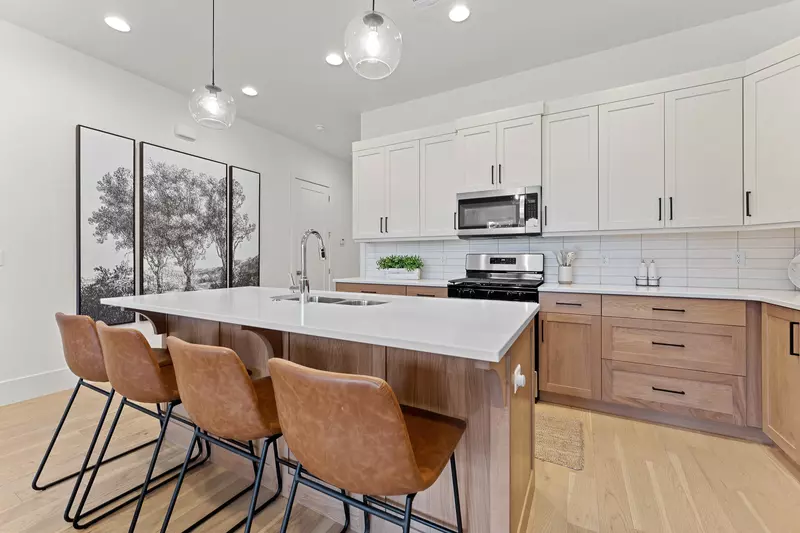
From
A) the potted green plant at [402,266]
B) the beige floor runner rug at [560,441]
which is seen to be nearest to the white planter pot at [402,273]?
the potted green plant at [402,266]

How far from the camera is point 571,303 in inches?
104

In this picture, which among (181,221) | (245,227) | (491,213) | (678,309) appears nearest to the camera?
(678,309)

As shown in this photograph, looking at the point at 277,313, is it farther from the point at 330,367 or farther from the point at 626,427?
the point at 626,427

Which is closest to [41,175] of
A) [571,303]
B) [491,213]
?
[491,213]

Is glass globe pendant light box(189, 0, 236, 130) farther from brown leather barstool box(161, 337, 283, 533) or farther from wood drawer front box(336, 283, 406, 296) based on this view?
wood drawer front box(336, 283, 406, 296)

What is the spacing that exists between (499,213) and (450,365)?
2239mm

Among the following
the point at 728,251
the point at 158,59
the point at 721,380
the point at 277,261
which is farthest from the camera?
the point at 277,261

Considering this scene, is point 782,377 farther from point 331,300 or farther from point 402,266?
point 402,266

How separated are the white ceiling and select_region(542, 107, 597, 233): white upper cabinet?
67 cm

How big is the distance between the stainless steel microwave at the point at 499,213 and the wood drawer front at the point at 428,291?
59cm

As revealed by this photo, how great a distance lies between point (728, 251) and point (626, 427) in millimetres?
1554

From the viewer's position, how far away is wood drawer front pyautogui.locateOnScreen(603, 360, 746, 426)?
2.22 m

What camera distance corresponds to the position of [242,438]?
1.18 meters

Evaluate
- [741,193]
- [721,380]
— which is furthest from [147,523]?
[741,193]
